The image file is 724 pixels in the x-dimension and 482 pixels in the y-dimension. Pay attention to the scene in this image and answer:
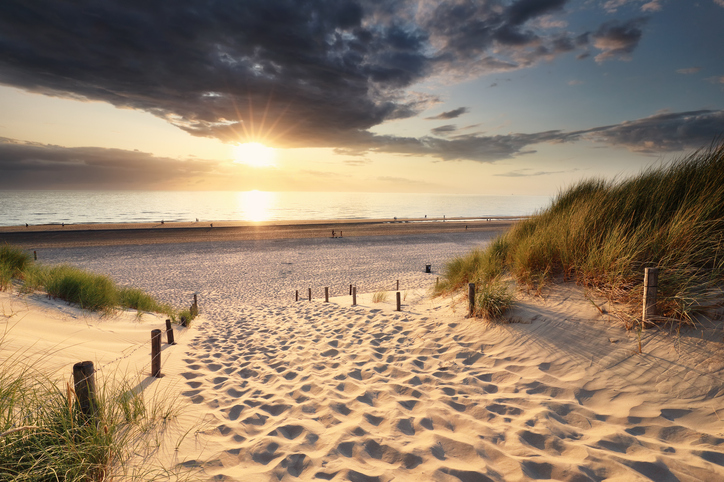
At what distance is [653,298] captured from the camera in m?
4.38

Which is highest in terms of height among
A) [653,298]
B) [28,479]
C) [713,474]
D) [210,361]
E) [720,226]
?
[720,226]

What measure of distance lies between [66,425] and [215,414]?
5.38ft

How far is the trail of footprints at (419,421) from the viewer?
288 cm

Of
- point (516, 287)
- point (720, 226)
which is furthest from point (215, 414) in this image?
point (720, 226)

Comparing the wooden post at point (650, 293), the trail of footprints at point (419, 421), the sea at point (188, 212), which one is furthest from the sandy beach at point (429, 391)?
the sea at point (188, 212)

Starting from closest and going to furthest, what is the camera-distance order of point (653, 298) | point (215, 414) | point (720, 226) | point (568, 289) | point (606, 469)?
point (606, 469) → point (215, 414) → point (653, 298) → point (720, 226) → point (568, 289)

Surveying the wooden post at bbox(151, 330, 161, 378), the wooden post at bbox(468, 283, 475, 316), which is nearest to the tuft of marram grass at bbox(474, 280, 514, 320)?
the wooden post at bbox(468, 283, 475, 316)

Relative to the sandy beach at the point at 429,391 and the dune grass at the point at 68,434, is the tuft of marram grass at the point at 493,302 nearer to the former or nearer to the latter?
the sandy beach at the point at 429,391

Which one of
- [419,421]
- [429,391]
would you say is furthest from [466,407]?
[419,421]

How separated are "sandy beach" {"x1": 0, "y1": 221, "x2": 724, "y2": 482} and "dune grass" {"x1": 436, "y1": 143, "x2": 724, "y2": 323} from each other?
0.44 meters

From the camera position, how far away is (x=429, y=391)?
4.29 metres

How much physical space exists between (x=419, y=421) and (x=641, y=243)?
4826 millimetres

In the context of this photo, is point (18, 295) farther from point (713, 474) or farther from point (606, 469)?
point (713, 474)

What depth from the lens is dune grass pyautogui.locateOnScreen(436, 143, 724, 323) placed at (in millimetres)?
4551
